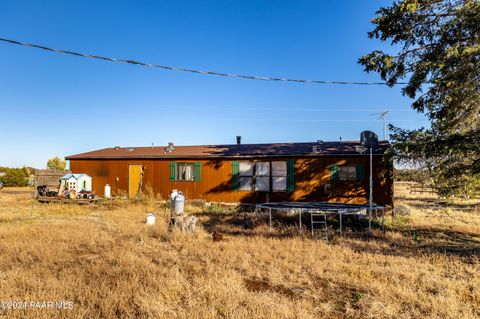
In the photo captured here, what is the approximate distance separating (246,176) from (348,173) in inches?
206

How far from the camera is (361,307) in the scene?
5055 mm

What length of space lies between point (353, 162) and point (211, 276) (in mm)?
11398

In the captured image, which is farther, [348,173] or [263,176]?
[263,176]

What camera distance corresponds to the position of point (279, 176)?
17.0m

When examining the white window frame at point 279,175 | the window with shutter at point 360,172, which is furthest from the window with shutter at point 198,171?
the window with shutter at point 360,172

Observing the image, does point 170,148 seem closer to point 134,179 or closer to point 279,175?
point 134,179

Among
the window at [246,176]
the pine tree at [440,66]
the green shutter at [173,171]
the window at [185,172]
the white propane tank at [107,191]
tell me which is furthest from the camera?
the white propane tank at [107,191]

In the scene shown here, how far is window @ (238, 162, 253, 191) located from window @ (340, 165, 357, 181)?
466cm

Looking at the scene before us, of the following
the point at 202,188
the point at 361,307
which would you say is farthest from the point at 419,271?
the point at 202,188

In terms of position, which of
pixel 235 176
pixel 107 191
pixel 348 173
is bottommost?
pixel 107 191

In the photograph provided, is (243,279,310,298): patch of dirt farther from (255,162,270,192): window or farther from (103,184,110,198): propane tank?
(103,184,110,198): propane tank

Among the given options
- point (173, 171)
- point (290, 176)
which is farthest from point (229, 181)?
point (173, 171)

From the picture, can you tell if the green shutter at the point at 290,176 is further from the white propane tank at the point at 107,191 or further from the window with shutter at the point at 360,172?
the white propane tank at the point at 107,191

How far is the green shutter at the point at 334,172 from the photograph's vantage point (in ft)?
52.3
